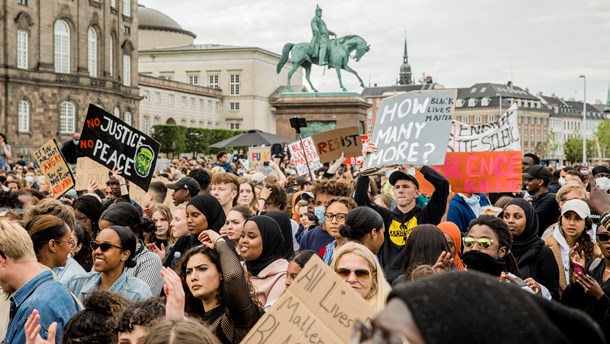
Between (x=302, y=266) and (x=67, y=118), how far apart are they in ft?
153

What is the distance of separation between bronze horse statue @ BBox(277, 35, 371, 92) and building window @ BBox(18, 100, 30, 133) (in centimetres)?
1758

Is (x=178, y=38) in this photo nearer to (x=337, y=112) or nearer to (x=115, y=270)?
(x=337, y=112)

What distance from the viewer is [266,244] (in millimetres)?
5516

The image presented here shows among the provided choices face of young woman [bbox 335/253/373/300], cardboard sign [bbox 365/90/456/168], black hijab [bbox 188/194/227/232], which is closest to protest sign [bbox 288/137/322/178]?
cardboard sign [bbox 365/90/456/168]

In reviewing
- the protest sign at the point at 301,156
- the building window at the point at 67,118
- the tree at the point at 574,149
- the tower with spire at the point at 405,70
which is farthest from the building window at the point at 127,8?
the tower with spire at the point at 405,70

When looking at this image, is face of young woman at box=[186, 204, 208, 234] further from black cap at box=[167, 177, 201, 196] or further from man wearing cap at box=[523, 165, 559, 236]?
man wearing cap at box=[523, 165, 559, 236]

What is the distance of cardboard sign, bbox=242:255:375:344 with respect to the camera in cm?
278

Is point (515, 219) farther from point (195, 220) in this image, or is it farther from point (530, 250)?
point (195, 220)

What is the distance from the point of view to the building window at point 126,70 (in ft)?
181

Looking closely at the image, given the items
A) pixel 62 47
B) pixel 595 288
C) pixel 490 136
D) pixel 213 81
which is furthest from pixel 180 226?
pixel 213 81

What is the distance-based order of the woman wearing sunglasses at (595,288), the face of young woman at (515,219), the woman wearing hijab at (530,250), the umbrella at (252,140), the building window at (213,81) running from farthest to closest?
the building window at (213,81), the umbrella at (252,140), the face of young woman at (515,219), the woman wearing hijab at (530,250), the woman wearing sunglasses at (595,288)

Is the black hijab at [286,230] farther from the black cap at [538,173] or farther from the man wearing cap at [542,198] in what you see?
the black cap at [538,173]

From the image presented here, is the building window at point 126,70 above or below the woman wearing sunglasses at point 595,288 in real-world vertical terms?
above

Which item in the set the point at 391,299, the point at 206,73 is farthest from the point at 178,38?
the point at 391,299
